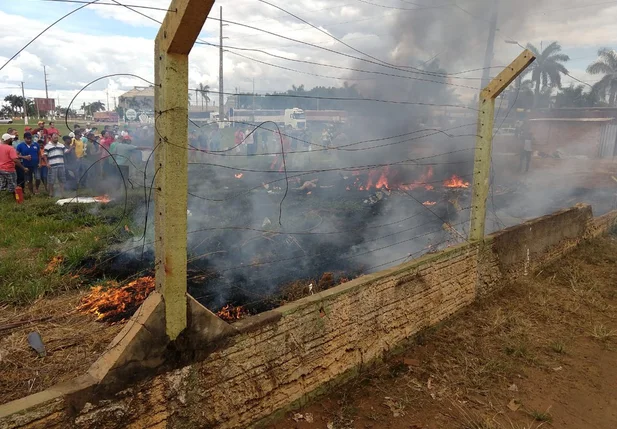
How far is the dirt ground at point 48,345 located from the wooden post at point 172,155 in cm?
151

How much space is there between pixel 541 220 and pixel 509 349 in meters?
3.18

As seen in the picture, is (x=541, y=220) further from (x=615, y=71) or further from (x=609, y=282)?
(x=615, y=71)

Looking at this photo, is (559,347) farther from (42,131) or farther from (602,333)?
(42,131)

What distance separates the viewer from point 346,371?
3.88 metres

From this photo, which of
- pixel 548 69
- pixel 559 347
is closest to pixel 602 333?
pixel 559 347

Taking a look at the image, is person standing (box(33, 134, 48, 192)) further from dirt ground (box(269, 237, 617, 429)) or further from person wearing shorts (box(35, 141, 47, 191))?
dirt ground (box(269, 237, 617, 429))

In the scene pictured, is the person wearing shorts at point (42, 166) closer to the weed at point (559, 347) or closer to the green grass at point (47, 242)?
the green grass at point (47, 242)

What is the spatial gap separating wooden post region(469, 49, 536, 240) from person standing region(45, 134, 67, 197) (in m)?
10.9

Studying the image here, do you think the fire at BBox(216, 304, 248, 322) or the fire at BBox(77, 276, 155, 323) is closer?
the fire at BBox(216, 304, 248, 322)

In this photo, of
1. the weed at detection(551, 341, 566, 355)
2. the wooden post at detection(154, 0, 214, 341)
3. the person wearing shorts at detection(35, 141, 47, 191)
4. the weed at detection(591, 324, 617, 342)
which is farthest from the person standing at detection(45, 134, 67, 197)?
the weed at detection(591, 324, 617, 342)

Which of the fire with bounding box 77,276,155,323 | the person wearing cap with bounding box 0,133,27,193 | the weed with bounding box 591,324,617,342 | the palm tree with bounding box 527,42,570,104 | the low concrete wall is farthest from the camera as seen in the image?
the palm tree with bounding box 527,42,570,104

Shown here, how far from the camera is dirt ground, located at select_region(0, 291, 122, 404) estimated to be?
10.8ft

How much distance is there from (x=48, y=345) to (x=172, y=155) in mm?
2621

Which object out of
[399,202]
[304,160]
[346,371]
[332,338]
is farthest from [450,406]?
[304,160]
